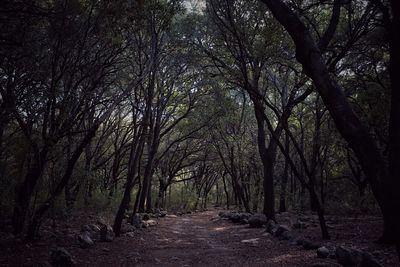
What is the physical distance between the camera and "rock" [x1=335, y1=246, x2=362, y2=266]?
6344 mm

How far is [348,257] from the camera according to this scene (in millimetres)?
6457

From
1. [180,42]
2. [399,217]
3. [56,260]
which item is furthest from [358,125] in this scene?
[180,42]

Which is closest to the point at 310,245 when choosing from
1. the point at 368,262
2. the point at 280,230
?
the point at 280,230

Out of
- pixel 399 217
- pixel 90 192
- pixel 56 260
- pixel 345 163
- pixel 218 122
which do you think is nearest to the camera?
pixel 399 217

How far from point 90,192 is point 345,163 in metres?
18.0

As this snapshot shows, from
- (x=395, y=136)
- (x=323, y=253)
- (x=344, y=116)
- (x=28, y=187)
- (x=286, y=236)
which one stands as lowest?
(x=323, y=253)

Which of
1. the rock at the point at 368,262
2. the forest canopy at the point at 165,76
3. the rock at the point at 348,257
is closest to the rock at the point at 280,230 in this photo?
the forest canopy at the point at 165,76

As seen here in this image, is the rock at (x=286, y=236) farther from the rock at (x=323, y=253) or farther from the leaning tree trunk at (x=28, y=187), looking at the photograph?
the leaning tree trunk at (x=28, y=187)

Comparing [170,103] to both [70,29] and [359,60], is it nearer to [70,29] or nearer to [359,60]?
[359,60]

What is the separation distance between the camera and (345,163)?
2548 cm

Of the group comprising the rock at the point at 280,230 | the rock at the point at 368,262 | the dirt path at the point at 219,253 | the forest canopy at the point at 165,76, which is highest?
the forest canopy at the point at 165,76

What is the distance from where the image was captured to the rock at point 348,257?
6.34m

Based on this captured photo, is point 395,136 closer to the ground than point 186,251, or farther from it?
farther from it

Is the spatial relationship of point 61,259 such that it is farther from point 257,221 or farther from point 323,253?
point 257,221
